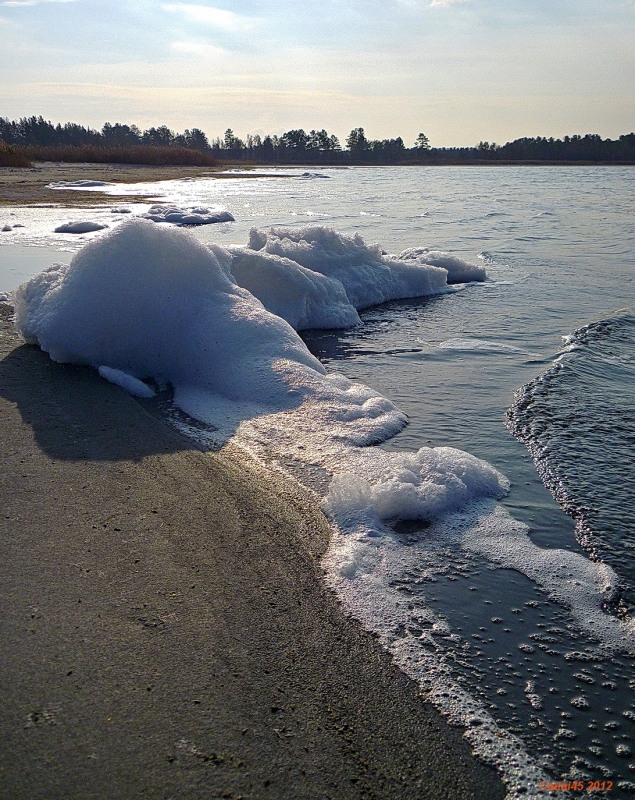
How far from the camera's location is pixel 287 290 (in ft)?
22.7

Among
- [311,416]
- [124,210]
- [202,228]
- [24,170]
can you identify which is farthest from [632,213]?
[24,170]

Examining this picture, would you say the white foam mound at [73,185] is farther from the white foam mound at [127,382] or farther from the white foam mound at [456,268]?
the white foam mound at [127,382]

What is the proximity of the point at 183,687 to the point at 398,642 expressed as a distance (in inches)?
29.1

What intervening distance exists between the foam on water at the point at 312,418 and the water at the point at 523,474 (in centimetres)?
2

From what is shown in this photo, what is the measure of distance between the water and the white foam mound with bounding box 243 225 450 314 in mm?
334

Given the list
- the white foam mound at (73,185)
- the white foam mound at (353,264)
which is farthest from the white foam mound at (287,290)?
the white foam mound at (73,185)

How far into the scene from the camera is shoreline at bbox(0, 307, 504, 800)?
1651 millimetres

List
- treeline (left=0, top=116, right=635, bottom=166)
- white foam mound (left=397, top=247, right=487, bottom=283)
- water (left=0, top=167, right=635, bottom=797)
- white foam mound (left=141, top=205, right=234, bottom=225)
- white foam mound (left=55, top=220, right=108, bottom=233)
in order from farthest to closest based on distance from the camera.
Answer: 1. treeline (left=0, top=116, right=635, bottom=166)
2. white foam mound (left=141, top=205, right=234, bottom=225)
3. white foam mound (left=55, top=220, right=108, bottom=233)
4. white foam mound (left=397, top=247, right=487, bottom=283)
5. water (left=0, top=167, right=635, bottom=797)

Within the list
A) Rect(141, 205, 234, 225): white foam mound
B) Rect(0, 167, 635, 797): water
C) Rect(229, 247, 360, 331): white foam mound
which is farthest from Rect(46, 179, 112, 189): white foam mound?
Rect(229, 247, 360, 331): white foam mound

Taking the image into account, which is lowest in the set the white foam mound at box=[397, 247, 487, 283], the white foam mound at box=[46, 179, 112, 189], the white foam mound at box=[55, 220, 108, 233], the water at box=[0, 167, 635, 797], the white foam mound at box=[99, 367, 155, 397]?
the water at box=[0, 167, 635, 797]

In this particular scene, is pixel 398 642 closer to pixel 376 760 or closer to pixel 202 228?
pixel 376 760

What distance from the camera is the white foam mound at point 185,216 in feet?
49.2

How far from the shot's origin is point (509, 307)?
25.9 feet

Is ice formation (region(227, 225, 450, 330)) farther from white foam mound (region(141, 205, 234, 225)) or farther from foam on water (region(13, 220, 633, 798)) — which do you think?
white foam mound (region(141, 205, 234, 225))
